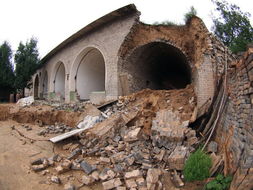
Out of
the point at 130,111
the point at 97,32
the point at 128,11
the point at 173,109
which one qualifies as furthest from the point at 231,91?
the point at 97,32

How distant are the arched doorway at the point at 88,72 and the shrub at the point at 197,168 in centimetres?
927

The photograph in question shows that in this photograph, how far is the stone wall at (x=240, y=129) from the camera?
232cm

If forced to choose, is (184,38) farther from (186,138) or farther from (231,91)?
(186,138)

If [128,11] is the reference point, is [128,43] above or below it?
below

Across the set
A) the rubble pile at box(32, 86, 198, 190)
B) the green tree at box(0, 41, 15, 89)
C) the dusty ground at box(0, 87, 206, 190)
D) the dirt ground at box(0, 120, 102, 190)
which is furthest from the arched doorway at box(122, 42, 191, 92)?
the green tree at box(0, 41, 15, 89)

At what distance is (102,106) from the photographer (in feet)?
24.2

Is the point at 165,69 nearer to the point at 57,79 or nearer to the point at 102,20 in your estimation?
the point at 102,20

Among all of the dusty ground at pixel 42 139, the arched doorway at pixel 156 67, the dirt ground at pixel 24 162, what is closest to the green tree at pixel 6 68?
the dusty ground at pixel 42 139

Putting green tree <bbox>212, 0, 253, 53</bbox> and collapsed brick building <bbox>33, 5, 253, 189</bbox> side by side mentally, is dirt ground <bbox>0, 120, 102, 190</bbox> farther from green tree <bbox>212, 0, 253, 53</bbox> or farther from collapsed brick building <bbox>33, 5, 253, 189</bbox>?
green tree <bbox>212, 0, 253, 53</bbox>

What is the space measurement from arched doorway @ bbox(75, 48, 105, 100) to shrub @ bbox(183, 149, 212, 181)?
9.27m

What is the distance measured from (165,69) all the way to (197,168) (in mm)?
9658

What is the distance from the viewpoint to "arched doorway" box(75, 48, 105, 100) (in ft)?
35.7

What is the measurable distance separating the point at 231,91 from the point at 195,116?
1.46m

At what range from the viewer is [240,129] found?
288 cm
